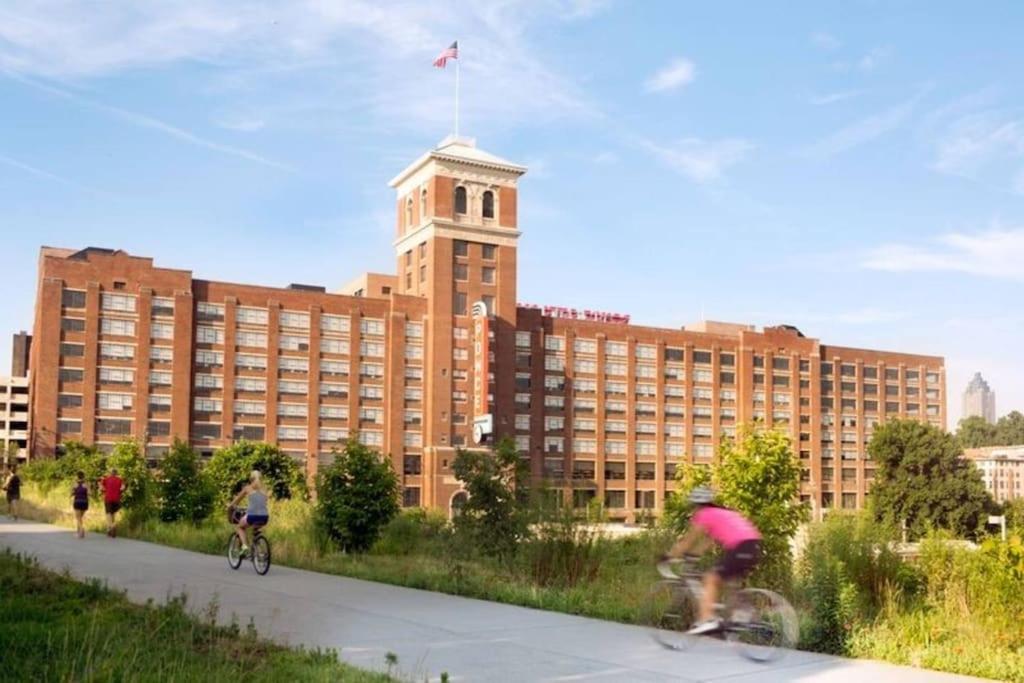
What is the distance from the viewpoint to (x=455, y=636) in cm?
1221

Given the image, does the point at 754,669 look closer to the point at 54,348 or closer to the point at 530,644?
the point at 530,644

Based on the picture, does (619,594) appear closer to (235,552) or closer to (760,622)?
(760,622)

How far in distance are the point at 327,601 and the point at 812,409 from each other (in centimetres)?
11983

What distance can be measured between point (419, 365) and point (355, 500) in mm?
79075

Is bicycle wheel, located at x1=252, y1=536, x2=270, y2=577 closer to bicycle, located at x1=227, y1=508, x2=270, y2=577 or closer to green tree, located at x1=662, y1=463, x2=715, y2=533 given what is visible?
bicycle, located at x1=227, y1=508, x2=270, y2=577

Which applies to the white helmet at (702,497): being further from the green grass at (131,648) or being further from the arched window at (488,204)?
the arched window at (488,204)

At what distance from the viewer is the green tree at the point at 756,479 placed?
20.6m

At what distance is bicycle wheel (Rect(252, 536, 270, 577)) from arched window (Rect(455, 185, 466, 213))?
287 feet

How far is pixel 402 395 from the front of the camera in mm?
103125

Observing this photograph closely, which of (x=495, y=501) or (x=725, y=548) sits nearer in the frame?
(x=725, y=548)

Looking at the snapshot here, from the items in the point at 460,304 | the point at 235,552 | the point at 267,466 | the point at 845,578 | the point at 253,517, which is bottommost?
the point at 267,466

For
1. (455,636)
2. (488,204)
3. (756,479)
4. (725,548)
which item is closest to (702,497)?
(725,548)

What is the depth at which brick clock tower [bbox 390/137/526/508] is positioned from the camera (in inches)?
3999

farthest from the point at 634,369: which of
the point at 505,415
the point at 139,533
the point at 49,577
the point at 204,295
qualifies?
the point at 49,577
